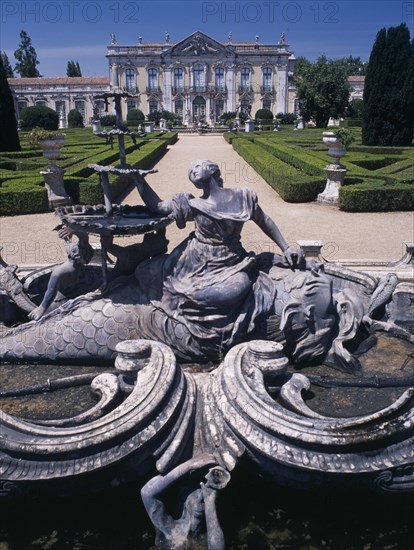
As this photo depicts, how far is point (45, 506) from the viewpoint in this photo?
9.78ft

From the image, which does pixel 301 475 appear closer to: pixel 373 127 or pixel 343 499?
pixel 343 499

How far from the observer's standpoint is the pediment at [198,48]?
6144cm

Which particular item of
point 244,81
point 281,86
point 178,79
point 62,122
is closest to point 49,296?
point 62,122

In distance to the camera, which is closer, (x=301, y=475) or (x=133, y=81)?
(x=301, y=475)

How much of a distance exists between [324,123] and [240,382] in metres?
40.9

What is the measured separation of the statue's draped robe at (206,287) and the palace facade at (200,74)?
6135cm

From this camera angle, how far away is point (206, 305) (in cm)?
376

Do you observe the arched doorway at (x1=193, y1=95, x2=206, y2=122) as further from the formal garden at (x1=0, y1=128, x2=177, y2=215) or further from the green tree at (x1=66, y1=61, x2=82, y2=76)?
the formal garden at (x1=0, y1=128, x2=177, y2=215)

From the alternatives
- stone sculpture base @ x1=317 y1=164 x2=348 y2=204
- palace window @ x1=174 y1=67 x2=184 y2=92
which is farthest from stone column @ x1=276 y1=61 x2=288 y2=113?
stone sculpture base @ x1=317 y1=164 x2=348 y2=204

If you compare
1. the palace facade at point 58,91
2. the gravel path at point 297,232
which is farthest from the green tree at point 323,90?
the palace facade at point 58,91

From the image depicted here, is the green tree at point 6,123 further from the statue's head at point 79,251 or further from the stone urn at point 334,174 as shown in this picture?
the statue's head at point 79,251

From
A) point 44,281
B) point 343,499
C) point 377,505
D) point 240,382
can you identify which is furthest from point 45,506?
point 44,281

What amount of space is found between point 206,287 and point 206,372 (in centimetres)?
68

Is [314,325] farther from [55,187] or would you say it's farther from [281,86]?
[281,86]
